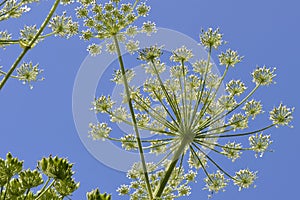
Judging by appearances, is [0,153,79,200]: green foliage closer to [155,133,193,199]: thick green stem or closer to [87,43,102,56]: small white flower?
[155,133,193,199]: thick green stem

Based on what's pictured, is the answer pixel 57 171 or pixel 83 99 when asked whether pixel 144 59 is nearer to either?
pixel 83 99

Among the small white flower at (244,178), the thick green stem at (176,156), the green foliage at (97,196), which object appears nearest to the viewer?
the green foliage at (97,196)

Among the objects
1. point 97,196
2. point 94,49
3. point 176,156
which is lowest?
point 97,196

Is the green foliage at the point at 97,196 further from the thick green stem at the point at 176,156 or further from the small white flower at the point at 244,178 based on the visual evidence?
the small white flower at the point at 244,178

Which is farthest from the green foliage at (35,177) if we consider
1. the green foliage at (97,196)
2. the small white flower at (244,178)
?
the small white flower at (244,178)

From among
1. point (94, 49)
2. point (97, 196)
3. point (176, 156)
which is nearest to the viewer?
point (97, 196)

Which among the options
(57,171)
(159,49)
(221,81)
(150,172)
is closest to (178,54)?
(159,49)

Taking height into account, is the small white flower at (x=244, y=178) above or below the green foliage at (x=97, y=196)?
above

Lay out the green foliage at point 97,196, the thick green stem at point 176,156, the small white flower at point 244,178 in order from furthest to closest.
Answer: the small white flower at point 244,178, the thick green stem at point 176,156, the green foliage at point 97,196

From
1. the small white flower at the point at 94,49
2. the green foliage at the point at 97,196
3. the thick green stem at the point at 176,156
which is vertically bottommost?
the green foliage at the point at 97,196

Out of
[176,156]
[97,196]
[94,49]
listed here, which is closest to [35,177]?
[97,196]

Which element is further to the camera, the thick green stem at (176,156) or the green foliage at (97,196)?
the thick green stem at (176,156)

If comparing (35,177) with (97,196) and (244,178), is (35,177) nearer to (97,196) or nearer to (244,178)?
(97,196)
